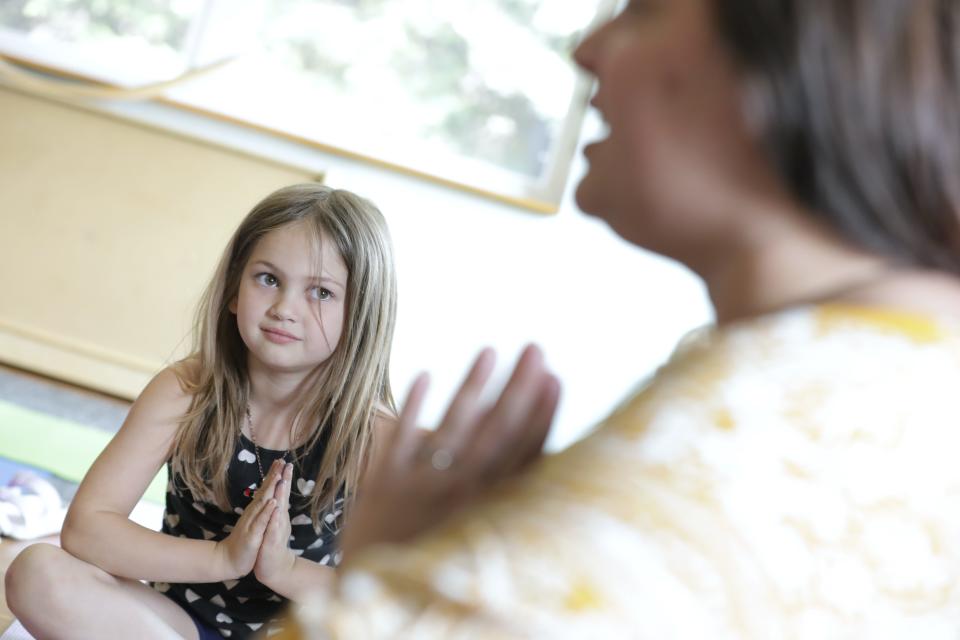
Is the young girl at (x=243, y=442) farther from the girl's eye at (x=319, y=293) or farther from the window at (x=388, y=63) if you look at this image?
the window at (x=388, y=63)

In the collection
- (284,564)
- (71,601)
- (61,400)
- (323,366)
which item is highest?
(323,366)

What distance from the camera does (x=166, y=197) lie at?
285 centimetres

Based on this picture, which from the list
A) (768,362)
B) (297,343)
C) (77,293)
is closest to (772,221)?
(768,362)

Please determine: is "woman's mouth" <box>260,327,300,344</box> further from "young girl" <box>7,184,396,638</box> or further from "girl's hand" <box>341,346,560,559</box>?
"girl's hand" <box>341,346,560,559</box>

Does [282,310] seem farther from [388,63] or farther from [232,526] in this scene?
[388,63]

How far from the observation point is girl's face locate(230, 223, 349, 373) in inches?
54.5

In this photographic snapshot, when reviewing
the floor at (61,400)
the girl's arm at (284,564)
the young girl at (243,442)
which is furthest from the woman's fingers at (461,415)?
the floor at (61,400)

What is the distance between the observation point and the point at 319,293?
143 centimetres

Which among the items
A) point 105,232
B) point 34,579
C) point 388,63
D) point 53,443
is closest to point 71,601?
point 34,579

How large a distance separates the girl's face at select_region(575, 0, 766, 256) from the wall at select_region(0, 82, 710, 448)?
244 centimetres

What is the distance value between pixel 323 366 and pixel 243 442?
150 millimetres

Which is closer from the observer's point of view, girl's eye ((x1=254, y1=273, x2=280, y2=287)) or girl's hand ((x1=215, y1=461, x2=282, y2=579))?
girl's hand ((x1=215, y1=461, x2=282, y2=579))

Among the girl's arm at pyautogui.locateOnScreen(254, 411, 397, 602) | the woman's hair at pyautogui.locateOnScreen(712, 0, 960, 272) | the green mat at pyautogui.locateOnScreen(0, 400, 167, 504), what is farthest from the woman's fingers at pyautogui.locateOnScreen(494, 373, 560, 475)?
the green mat at pyautogui.locateOnScreen(0, 400, 167, 504)

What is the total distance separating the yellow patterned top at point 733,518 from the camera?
0.34 m
